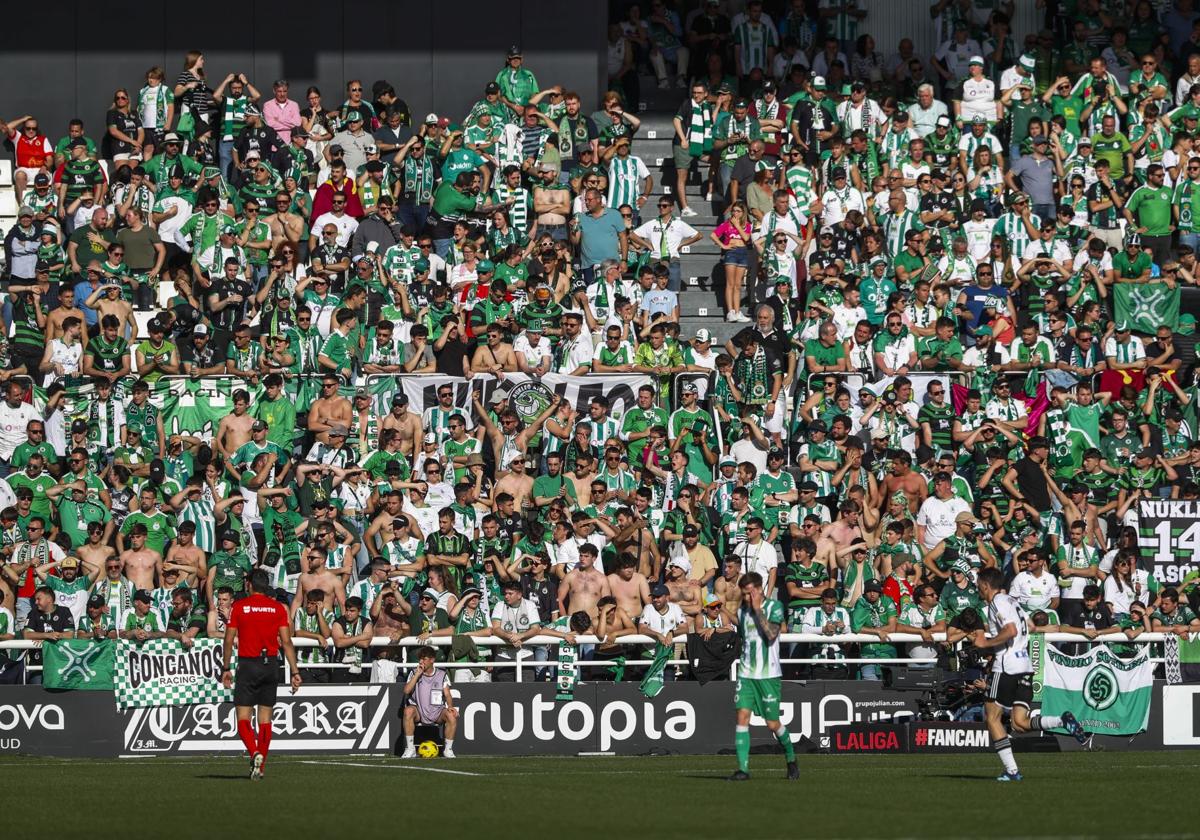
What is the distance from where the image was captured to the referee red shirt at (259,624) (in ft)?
62.1

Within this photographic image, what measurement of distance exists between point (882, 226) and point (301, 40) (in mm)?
9539

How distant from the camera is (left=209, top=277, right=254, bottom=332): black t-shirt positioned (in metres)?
27.5

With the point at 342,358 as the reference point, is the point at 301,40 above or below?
above

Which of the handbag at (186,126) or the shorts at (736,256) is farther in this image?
the handbag at (186,126)

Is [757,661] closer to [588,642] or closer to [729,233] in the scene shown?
[588,642]

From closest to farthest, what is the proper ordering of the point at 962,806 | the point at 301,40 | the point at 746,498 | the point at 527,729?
the point at 962,806, the point at 527,729, the point at 746,498, the point at 301,40

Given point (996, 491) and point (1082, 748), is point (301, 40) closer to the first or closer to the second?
point (996, 491)

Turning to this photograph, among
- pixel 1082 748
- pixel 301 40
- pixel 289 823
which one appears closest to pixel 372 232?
pixel 301 40

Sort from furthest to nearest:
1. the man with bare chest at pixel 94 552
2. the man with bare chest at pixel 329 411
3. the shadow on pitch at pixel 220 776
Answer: the man with bare chest at pixel 329 411 < the man with bare chest at pixel 94 552 < the shadow on pitch at pixel 220 776

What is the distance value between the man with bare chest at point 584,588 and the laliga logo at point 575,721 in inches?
48.9

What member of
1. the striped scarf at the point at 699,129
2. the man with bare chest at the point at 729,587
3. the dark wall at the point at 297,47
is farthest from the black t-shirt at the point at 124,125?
the man with bare chest at the point at 729,587

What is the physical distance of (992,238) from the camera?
92.9 feet

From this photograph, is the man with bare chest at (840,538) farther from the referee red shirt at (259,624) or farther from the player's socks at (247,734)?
the player's socks at (247,734)

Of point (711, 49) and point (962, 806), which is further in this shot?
point (711, 49)
